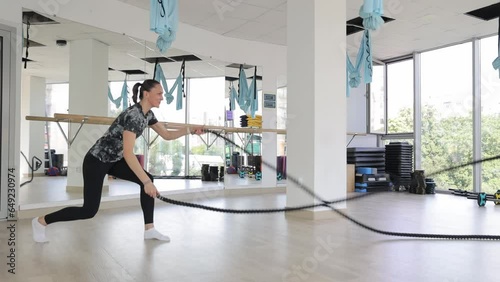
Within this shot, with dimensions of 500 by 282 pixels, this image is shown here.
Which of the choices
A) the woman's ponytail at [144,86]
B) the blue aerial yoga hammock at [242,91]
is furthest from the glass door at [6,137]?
the blue aerial yoga hammock at [242,91]

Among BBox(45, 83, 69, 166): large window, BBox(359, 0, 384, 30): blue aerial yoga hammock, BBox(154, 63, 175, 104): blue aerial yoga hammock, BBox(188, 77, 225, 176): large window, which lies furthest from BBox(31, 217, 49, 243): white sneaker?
BBox(188, 77, 225, 176): large window

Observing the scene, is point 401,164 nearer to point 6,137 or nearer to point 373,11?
point 373,11

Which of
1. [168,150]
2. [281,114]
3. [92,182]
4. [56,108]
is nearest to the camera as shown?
[92,182]

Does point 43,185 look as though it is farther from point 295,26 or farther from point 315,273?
point 315,273

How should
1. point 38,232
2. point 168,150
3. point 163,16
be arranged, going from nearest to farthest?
point 38,232 < point 163,16 < point 168,150

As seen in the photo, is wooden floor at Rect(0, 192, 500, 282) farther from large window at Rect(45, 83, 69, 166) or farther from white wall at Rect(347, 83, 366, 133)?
white wall at Rect(347, 83, 366, 133)

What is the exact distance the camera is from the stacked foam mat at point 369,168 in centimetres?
786

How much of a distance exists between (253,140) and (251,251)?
511 centimetres

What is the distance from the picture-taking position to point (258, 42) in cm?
788

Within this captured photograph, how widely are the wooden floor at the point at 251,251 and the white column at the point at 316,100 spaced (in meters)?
0.50

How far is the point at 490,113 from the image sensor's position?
7.13 meters

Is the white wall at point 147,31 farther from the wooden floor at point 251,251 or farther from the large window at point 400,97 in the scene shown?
the large window at point 400,97

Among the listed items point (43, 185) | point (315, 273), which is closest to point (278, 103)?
point (43, 185)

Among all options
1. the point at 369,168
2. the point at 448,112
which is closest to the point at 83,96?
the point at 369,168
